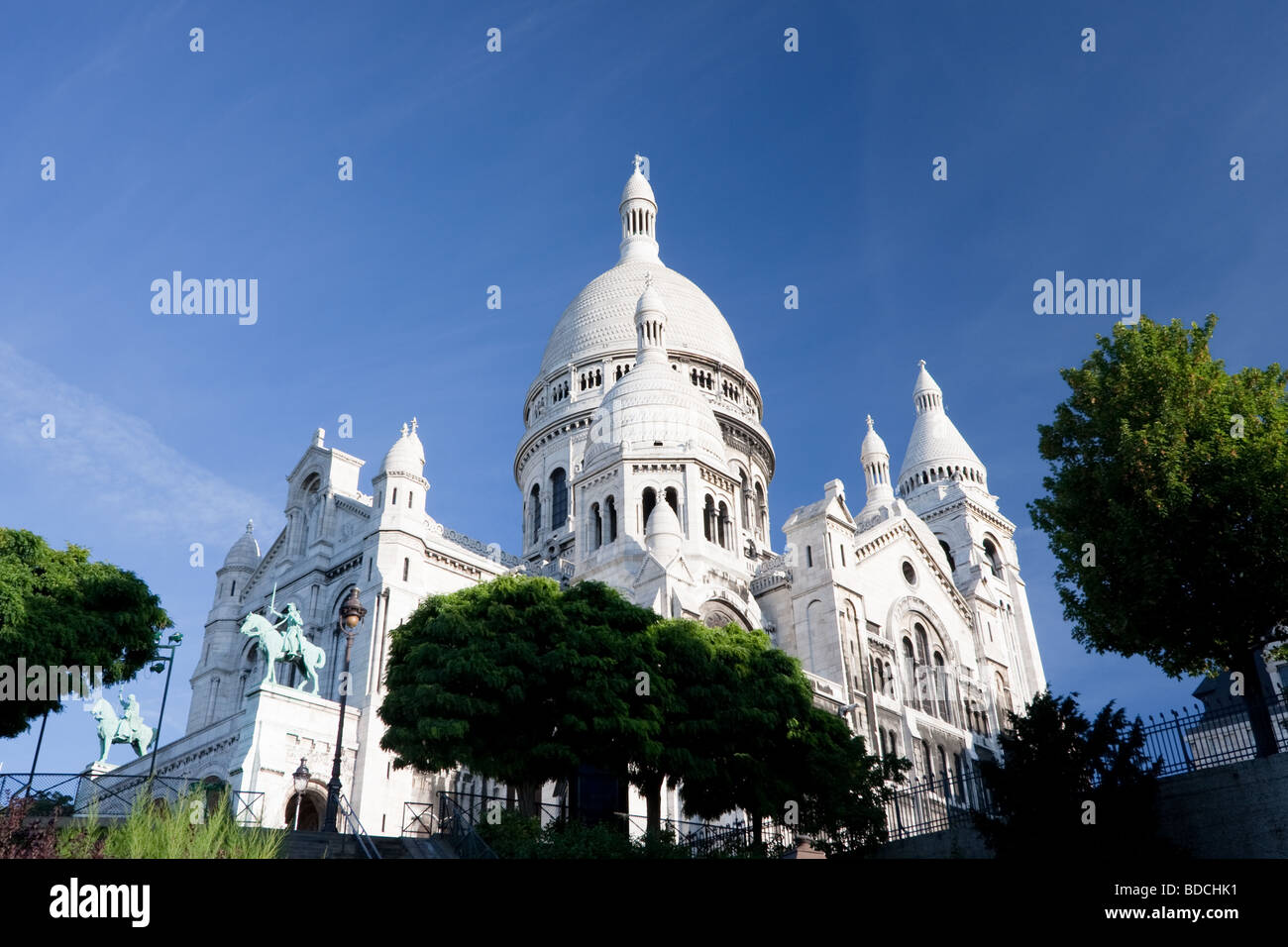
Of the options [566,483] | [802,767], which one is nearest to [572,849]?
[802,767]

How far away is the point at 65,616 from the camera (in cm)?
2966

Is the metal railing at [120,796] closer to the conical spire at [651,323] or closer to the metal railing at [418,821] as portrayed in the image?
the metal railing at [418,821]

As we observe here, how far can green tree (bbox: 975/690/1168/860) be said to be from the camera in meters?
22.5

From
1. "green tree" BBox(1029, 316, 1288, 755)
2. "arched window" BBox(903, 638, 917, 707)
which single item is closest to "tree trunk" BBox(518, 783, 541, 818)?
"green tree" BBox(1029, 316, 1288, 755)

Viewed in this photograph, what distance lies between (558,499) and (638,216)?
99.3 feet

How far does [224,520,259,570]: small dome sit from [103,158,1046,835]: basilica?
10 cm

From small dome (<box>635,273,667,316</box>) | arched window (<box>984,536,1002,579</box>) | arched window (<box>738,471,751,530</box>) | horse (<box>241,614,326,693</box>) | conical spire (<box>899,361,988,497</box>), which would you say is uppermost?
small dome (<box>635,273,667,316</box>)

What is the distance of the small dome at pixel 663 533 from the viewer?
149ft

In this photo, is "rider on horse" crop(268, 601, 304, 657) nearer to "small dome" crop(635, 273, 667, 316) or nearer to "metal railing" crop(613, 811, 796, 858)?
"metal railing" crop(613, 811, 796, 858)

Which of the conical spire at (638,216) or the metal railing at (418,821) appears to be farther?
the conical spire at (638,216)

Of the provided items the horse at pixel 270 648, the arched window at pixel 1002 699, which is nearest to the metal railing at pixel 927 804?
the arched window at pixel 1002 699

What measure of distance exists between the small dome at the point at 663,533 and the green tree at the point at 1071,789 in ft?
69.3
